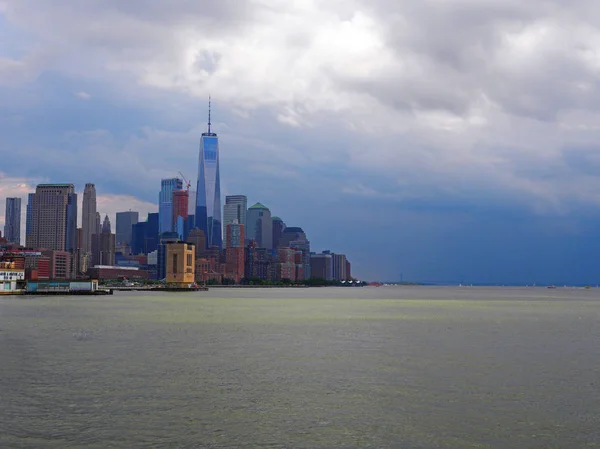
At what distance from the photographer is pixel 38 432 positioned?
3322 centimetres

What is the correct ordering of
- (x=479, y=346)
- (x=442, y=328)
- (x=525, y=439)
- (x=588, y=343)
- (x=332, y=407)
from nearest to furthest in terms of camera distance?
(x=525, y=439)
(x=332, y=407)
(x=479, y=346)
(x=588, y=343)
(x=442, y=328)

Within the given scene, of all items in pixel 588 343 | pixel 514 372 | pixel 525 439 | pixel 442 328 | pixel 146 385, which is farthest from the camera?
pixel 442 328

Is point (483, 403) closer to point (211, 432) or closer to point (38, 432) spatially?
point (211, 432)

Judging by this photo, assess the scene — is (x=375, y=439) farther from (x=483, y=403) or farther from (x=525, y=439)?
(x=483, y=403)

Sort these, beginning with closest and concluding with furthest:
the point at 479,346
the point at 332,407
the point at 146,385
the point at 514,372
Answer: the point at 332,407 → the point at 146,385 → the point at 514,372 → the point at 479,346

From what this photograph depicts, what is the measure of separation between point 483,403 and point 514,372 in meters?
14.2

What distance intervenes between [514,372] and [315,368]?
1667 cm

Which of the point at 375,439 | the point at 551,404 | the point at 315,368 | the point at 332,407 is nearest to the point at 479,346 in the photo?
the point at 315,368

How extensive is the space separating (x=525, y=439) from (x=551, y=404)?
9.44m

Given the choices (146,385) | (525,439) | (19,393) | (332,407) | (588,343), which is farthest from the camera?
(588,343)

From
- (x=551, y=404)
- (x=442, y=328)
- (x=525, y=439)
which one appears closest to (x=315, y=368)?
(x=551, y=404)

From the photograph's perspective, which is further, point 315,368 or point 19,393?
point 315,368

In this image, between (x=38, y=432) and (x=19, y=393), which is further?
(x=19, y=393)

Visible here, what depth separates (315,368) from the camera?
55312 mm
